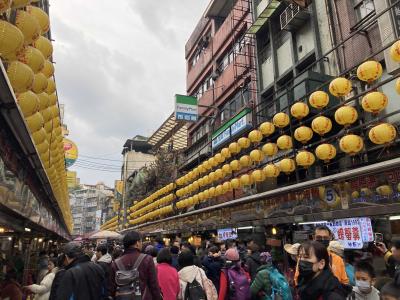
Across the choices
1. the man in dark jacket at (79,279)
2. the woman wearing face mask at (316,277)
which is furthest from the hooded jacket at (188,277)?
the woman wearing face mask at (316,277)

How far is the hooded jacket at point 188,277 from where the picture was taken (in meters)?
6.34

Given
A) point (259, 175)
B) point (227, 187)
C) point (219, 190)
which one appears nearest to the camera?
point (259, 175)

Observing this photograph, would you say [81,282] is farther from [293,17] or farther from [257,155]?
[293,17]

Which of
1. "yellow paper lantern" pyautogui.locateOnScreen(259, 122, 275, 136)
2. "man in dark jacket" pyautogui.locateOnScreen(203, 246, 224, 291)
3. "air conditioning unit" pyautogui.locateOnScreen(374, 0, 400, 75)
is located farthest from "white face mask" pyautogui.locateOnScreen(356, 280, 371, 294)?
"yellow paper lantern" pyautogui.locateOnScreen(259, 122, 275, 136)

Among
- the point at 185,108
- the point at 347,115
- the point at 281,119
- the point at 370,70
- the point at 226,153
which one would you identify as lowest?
the point at 347,115

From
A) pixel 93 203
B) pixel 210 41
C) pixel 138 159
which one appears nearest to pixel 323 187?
pixel 210 41

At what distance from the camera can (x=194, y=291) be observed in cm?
624

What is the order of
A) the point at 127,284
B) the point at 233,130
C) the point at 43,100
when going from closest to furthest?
the point at 127,284
the point at 43,100
the point at 233,130

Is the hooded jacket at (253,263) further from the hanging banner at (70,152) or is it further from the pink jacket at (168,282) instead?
the hanging banner at (70,152)

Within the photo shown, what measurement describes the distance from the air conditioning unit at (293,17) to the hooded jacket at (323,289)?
15.6 m

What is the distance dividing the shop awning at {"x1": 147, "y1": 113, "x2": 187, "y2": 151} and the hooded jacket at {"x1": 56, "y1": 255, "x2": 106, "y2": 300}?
3117cm

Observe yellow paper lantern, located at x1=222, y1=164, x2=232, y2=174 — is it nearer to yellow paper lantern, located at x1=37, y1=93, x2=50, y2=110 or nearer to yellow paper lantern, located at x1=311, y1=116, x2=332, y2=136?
yellow paper lantern, located at x1=311, y1=116, x2=332, y2=136

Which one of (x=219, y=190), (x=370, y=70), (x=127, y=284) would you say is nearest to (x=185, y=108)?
(x=219, y=190)

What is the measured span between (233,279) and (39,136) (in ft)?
16.8
